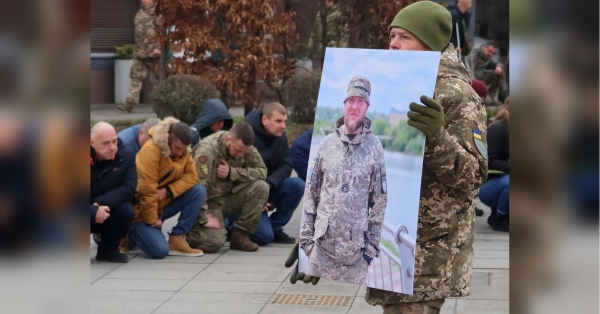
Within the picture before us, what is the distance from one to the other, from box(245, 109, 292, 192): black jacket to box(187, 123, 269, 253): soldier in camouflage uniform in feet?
0.71

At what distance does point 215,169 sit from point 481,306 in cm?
294

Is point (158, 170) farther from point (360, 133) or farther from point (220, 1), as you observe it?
point (220, 1)

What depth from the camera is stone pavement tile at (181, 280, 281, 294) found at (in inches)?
277

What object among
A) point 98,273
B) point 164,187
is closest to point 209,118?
point 164,187

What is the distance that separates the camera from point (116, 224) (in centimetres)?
773

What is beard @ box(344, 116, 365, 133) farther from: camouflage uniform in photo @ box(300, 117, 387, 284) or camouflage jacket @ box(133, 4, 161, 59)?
camouflage jacket @ box(133, 4, 161, 59)

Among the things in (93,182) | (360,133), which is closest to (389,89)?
(360,133)

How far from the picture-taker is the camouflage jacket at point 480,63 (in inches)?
738

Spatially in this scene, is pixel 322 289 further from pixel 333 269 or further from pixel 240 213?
pixel 333 269

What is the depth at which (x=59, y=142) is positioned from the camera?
1.61 metres

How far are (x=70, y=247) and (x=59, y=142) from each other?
0.19 metres

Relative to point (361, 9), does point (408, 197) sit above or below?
below

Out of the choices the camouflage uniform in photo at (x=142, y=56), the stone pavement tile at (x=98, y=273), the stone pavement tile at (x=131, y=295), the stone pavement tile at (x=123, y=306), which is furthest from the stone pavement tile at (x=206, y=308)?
the camouflage uniform in photo at (x=142, y=56)

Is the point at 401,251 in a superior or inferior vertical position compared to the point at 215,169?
superior
